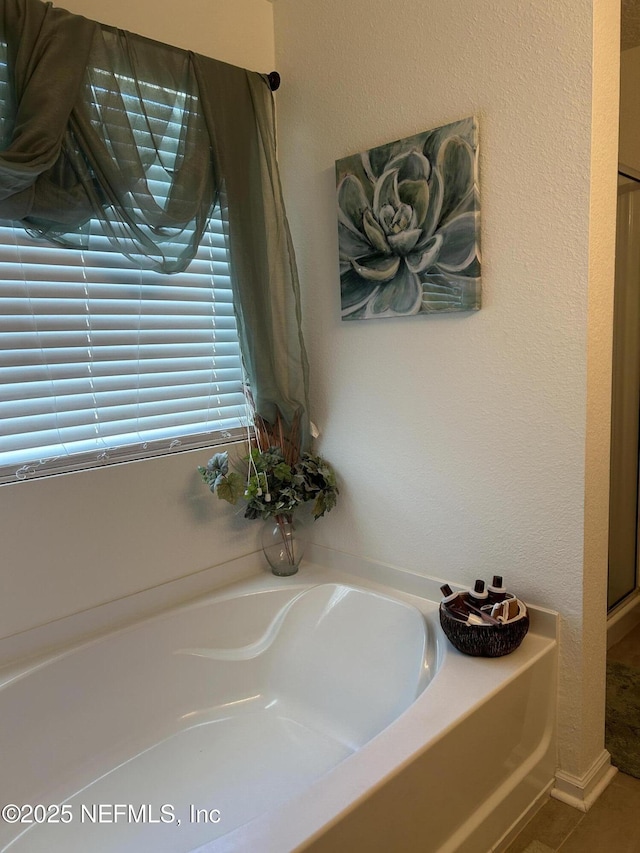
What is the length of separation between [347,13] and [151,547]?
1819 millimetres

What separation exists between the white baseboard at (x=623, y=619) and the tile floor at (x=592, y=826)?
851mm

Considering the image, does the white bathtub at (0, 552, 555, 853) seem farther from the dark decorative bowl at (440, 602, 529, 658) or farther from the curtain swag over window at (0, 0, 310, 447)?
the curtain swag over window at (0, 0, 310, 447)

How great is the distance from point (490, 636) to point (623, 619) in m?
1.40

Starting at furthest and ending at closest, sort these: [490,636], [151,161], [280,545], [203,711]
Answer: [280,545]
[203,711]
[151,161]
[490,636]

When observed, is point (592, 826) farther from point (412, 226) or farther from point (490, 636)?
point (412, 226)

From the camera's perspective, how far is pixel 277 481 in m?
2.15

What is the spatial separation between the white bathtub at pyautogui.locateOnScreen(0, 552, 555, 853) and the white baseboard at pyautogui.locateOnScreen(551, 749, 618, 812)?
4 centimetres

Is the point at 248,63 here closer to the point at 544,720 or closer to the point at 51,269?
the point at 51,269

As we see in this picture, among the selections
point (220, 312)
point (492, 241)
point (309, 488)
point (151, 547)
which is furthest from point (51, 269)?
point (492, 241)

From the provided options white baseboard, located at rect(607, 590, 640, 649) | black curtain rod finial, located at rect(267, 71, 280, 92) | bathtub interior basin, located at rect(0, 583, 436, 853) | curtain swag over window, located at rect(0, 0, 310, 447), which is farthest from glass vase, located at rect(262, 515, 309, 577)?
black curtain rod finial, located at rect(267, 71, 280, 92)

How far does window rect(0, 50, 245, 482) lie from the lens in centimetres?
168

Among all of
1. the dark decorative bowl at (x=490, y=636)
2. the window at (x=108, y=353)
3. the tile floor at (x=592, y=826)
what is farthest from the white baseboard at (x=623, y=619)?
the window at (x=108, y=353)

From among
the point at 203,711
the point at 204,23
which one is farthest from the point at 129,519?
the point at 204,23

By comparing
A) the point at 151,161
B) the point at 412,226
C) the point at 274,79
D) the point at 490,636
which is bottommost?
the point at 490,636
